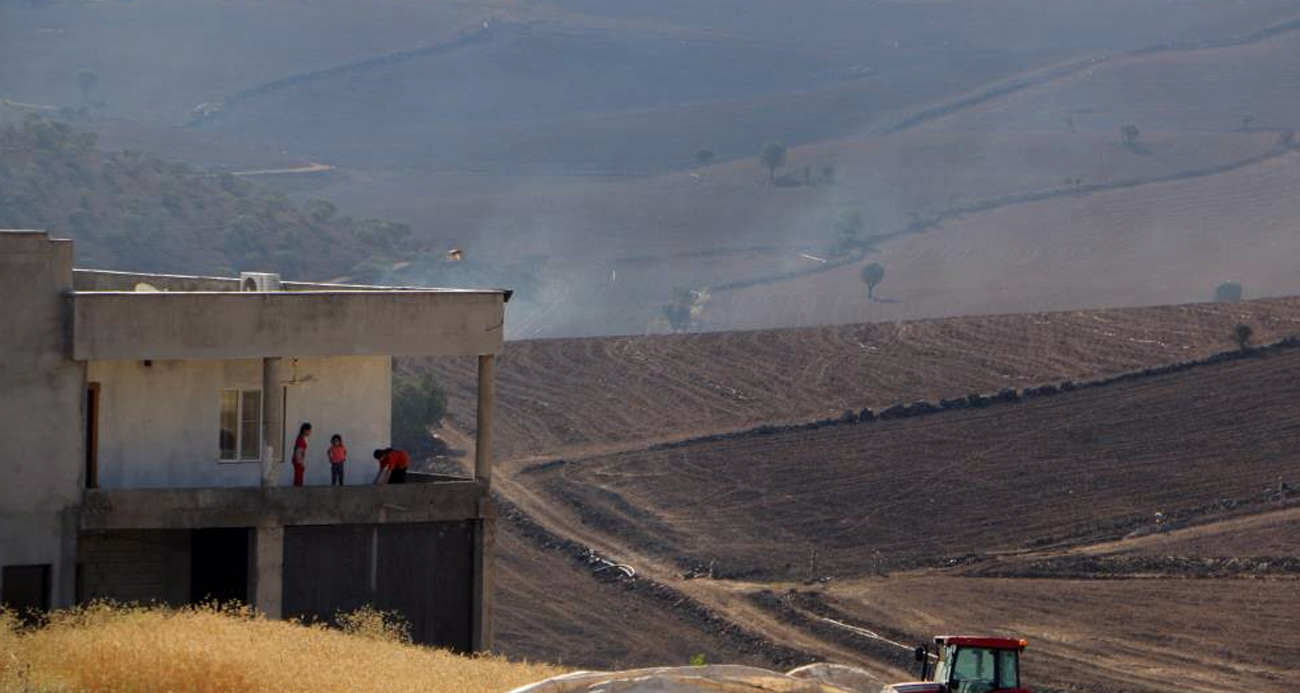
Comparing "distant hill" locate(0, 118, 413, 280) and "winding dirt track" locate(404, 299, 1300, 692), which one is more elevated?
"distant hill" locate(0, 118, 413, 280)

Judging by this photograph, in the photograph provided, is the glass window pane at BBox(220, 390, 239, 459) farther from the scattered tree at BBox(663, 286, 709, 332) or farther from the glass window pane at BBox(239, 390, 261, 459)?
the scattered tree at BBox(663, 286, 709, 332)

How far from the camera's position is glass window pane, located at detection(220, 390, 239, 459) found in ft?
98.1

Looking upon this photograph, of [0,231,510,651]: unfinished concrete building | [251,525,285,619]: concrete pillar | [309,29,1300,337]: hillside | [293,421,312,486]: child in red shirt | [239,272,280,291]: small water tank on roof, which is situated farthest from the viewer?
[309,29,1300,337]: hillside

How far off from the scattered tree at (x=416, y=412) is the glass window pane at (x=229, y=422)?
30461 millimetres

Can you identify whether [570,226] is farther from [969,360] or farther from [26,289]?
[26,289]

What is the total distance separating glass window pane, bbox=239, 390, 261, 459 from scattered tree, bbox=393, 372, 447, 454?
30.4 metres

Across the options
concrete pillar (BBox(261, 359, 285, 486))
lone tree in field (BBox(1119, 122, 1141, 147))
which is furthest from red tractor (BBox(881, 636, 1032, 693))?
lone tree in field (BBox(1119, 122, 1141, 147))

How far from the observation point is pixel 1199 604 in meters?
43.5

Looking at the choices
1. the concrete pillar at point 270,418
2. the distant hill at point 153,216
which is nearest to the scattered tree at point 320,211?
the distant hill at point 153,216

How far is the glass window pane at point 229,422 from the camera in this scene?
29906mm

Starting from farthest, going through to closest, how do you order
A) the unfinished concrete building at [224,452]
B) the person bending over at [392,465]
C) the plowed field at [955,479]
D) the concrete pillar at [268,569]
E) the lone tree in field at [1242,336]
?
the lone tree in field at [1242,336], the plowed field at [955,479], the person bending over at [392,465], the concrete pillar at [268,569], the unfinished concrete building at [224,452]

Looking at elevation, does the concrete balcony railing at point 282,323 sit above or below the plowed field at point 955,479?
above

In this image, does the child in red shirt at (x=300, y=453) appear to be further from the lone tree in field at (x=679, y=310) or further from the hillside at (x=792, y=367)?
the lone tree in field at (x=679, y=310)

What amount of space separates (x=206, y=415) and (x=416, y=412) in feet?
106
